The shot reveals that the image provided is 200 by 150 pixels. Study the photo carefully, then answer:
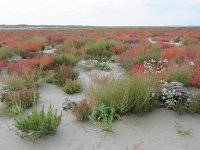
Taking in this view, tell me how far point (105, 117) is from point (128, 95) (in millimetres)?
541

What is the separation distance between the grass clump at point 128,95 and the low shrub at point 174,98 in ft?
0.74

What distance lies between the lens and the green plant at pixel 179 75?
5804 mm

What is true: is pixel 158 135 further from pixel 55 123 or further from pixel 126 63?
pixel 126 63

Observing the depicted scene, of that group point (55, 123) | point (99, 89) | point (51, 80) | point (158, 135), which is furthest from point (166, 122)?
point (51, 80)

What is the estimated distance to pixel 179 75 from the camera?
5.84 metres

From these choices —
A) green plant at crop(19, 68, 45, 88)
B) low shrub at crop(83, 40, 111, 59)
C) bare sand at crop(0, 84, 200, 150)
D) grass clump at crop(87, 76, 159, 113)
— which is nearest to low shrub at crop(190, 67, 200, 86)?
bare sand at crop(0, 84, 200, 150)

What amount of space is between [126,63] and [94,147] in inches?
155

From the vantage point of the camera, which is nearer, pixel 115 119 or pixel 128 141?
pixel 128 141

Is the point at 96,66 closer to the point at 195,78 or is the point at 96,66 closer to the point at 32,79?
the point at 32,79

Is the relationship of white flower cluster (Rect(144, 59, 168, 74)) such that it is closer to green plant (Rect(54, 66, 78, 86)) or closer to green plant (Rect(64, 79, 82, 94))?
green plant (Rect(64, 79, 82, 94))

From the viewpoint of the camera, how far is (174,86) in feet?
16.9

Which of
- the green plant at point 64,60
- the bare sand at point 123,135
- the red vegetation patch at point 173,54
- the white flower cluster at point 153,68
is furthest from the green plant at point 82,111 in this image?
the red vegetation patch at point 173,54

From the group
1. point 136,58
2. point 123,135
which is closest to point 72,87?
point 123,135

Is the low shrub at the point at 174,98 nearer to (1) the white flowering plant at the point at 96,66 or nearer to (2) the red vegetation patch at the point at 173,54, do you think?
(1) the white flowering plant at the point at 96,66
